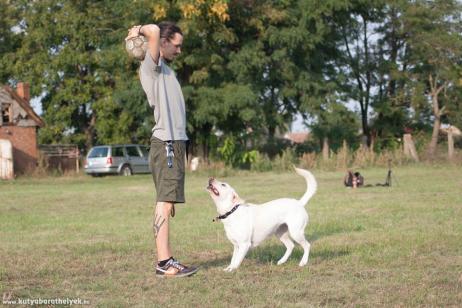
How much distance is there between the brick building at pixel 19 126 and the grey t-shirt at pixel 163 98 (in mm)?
29053

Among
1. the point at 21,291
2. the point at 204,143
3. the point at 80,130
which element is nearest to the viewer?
the point at 21,291

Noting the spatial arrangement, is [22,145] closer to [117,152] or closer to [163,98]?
[117,152]

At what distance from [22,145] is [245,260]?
2974 cm

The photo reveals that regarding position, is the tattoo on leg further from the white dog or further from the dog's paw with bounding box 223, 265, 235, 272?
the dog's paw with bounding box 223, 265, 235, 272

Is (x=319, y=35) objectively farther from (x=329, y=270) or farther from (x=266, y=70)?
(x=329, y=270)

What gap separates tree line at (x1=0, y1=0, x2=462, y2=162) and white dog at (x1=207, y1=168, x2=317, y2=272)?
24.0 m

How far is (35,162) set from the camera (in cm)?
3534

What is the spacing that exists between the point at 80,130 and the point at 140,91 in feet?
46.3

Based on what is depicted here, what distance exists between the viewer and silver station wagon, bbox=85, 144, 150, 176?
32375 millimetres

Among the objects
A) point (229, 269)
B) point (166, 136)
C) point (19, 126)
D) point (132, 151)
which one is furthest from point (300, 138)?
point (166, 136)

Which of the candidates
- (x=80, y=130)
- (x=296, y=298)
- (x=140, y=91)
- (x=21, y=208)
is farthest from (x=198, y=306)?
(x=80, y=130)

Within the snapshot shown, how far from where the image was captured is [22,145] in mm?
35438

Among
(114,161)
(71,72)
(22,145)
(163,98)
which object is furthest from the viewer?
(71,72)

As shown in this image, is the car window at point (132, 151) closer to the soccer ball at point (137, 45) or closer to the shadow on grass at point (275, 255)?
the shadow on grass at point (275, 255)
